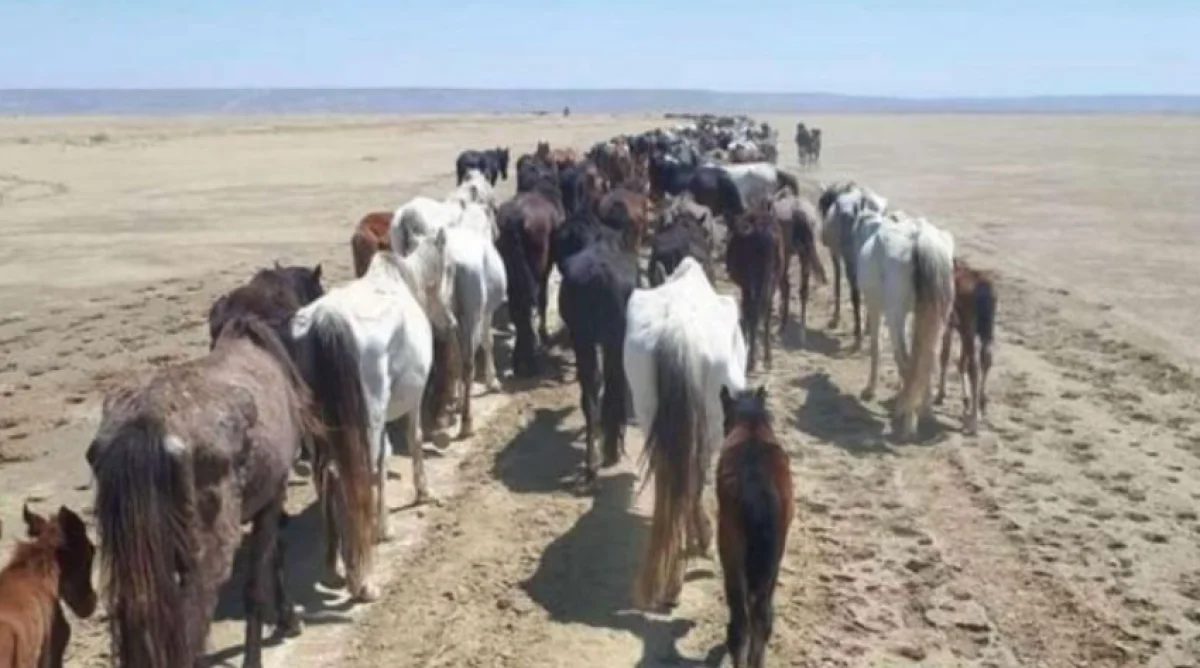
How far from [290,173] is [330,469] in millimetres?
34613

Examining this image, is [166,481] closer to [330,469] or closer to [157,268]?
[330,469]

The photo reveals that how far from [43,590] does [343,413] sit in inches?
79.5

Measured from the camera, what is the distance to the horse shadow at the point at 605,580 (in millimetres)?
6406

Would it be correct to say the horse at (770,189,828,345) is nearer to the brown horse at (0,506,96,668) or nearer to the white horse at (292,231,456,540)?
the white horse at (292,231,456,540)

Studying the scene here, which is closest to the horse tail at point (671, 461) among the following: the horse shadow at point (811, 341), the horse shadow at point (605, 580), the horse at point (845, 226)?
the horse shadow at point (605, 580)

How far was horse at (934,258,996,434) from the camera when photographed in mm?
10375

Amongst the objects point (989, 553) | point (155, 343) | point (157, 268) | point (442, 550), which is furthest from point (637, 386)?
point (157, 268)

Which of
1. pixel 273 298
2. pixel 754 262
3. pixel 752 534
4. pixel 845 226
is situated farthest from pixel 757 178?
pixel 752 534

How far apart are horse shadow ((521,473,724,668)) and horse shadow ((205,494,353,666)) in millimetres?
1146

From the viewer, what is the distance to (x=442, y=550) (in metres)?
7.58

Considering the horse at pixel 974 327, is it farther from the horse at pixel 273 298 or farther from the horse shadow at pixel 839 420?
the horse at pixel 273 298

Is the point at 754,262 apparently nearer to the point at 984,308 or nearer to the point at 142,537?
the point at 984,308

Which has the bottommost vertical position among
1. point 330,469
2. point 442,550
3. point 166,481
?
point 442,550

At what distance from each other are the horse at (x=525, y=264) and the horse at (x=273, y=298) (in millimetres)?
3364
